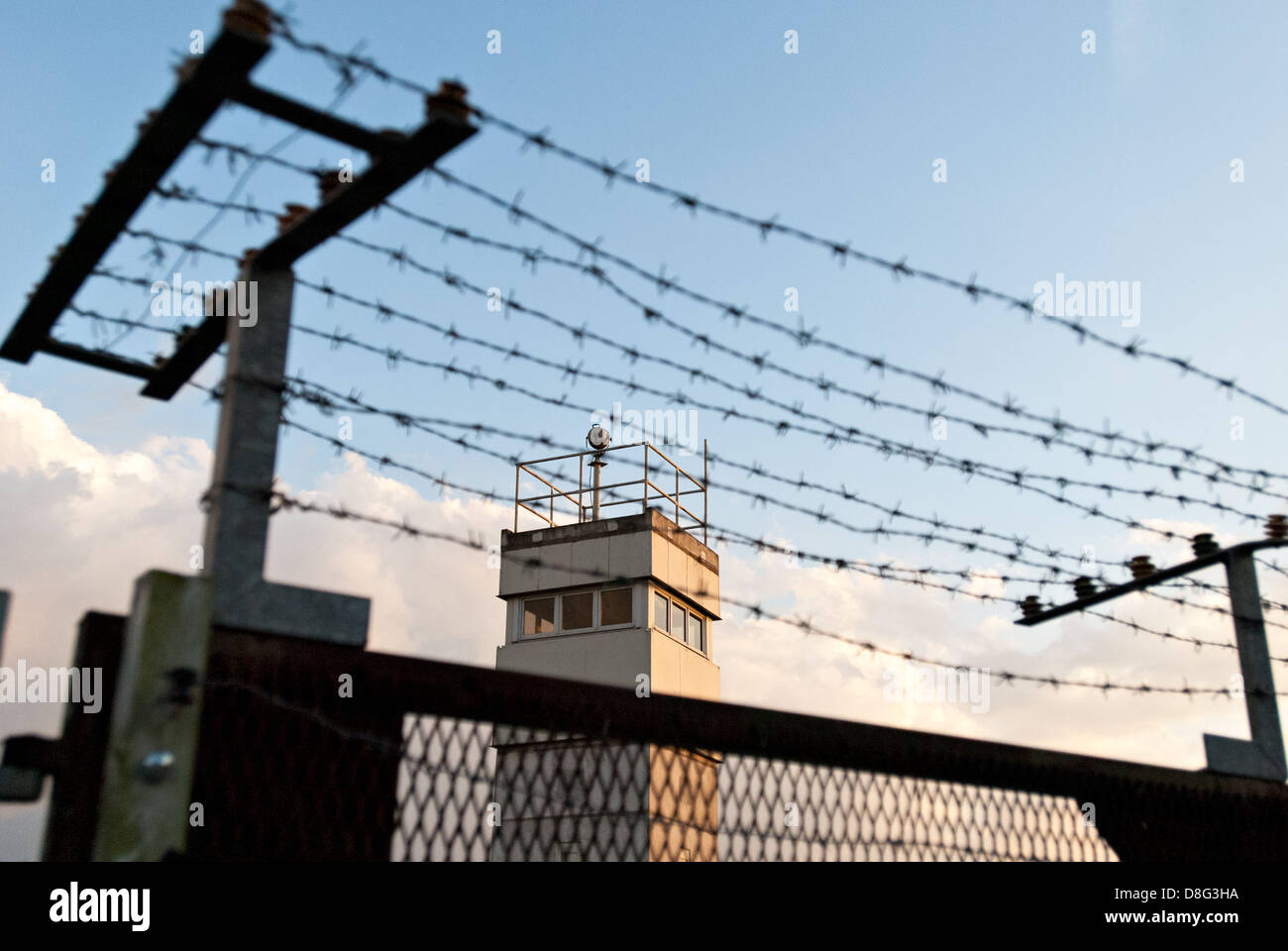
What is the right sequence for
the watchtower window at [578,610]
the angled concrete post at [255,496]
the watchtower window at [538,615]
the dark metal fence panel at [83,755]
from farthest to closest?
the watchtower window at [538,615], the watchtower window at [578,610], the angled concrete post at [255,496], the dark metal fence panel at [83,755]

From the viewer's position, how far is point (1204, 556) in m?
7.31

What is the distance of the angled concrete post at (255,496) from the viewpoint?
12.8ft

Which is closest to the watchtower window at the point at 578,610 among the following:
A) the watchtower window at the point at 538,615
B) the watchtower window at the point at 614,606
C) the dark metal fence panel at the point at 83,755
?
the watchtower window at the point at 614,606

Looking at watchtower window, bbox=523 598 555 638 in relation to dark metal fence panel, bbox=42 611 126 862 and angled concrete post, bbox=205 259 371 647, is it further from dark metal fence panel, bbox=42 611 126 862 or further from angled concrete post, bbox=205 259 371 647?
dark metal fence panel, bbox=42 611 126 862

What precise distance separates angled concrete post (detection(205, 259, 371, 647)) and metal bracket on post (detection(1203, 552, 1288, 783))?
480cm

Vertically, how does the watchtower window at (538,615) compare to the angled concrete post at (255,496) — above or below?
above

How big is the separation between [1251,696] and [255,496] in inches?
222

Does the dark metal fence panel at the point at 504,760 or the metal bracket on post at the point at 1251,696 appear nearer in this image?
the dark metal fence panel at the point at 504,760

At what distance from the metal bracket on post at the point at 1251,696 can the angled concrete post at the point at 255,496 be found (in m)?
4.80

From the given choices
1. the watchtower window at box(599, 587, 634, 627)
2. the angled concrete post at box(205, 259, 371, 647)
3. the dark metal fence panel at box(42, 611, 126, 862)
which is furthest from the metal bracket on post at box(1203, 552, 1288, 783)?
the watchtower window at box(599, 587, 634, 627)

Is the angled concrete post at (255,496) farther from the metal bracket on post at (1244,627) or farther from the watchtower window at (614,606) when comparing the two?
the watchtower window at (614,606)
